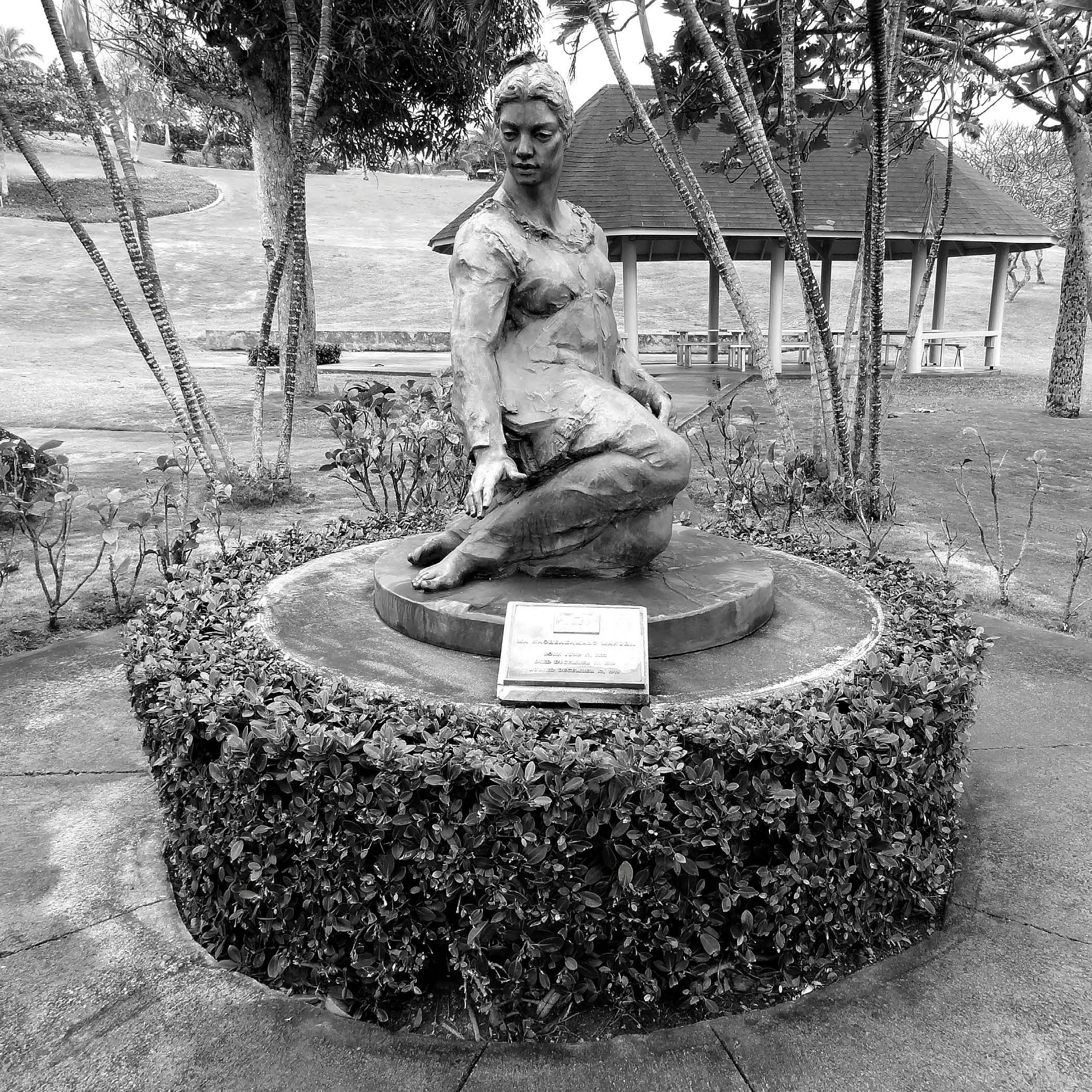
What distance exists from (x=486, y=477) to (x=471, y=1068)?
56.5 inches

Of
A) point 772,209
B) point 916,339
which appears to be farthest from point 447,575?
point 916,339

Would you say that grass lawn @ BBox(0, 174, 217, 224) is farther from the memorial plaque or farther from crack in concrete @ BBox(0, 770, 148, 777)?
the memorial plaque

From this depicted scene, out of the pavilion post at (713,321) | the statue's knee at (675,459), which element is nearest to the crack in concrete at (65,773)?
the statue's knee at (675,459)

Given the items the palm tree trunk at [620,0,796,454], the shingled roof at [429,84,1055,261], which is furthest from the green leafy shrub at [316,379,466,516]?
the shingled roof at [429,84,1055,261]

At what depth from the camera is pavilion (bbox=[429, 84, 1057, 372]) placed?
1579 centimetres

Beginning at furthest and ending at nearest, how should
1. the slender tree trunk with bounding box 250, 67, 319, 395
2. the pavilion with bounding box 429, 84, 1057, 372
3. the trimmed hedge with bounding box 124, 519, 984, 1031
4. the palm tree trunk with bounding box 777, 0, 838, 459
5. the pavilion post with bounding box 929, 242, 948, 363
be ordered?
the pavilion post with bounding box 929, 242, 948, 363 < the pavilion with bounding box 429, 84, 1057, 372 < the slender tree trunk with bounding box 250, 67, 319, 395 < the palm tree trunk with bounding box 777, 0, 838, 459 < the trimmed hedge with bounding box 124, 519, 984, 1031

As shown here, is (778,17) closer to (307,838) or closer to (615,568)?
(615,568)

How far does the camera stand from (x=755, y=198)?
1689cm

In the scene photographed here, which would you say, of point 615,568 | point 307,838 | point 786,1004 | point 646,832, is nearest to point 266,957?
point 307,838

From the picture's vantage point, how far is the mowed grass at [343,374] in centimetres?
720

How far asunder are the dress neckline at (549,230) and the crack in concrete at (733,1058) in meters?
2.29

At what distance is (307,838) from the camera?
2303 millimetres

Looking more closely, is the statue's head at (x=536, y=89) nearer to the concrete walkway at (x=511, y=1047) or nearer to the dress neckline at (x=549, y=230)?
the dress neckline at (x=549, y=230)

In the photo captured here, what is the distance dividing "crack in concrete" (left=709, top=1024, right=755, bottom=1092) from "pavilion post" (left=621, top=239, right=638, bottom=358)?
13204 mm
